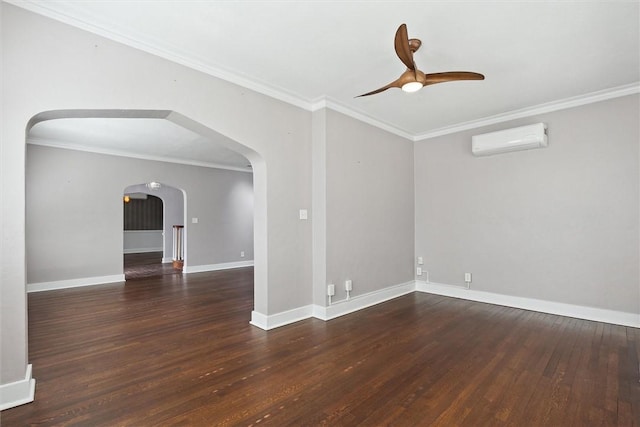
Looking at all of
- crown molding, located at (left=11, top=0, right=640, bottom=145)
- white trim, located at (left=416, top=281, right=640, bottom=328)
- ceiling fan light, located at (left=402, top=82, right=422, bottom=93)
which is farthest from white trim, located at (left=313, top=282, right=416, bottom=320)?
ceiling fan light, located at (left=402, top=82, right=422, bottom=93)

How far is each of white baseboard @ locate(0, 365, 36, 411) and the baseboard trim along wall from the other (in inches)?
79.5

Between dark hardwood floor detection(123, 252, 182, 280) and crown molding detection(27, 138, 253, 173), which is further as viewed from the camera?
dark hardwood floor detection(123, 252, 182, 280)

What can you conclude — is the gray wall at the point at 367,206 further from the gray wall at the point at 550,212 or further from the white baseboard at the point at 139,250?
the white baseboard at the point at 139,250

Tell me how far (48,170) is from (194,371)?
5.61m

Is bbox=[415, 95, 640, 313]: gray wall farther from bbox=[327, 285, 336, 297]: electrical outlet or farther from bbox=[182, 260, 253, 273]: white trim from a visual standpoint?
bbox=[182, 260, 253, 273]: white trim

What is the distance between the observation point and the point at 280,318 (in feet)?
12.4

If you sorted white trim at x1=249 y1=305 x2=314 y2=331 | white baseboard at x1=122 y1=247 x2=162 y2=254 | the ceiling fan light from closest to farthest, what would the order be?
the ceiling fan light → white trim at x1=249 y1=305 x2=314 y2=331 → white baseboard at x1=122 y1=247 x2=162 y2=254

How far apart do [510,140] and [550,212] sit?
3.69ft

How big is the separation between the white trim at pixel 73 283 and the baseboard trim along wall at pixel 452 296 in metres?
4.29

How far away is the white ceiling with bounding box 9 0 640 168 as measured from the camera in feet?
7.73

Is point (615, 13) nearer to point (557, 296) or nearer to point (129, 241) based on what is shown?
point (557, 296)

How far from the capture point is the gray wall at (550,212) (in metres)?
3.75

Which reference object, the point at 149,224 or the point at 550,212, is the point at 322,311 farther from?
the point at 149,224

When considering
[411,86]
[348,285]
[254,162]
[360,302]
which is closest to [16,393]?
[254,162]
